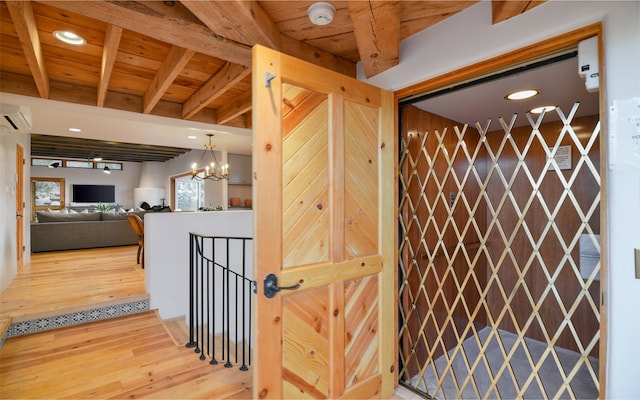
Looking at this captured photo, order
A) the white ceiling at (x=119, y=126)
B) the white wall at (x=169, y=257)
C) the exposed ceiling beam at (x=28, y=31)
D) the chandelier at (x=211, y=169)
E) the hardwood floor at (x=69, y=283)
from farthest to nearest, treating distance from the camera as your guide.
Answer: the chandelier at (x=211, y=169) < the white wall at (x=169, y=257) < the white ceiling at (x=119, y=126) < the hardwood floor at (x=69, y=283) < the exposed ceiling beam at (x=28, y=31)

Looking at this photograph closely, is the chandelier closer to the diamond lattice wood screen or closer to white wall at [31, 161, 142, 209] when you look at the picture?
the diamond lattice wood screen

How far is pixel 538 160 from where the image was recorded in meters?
2.94

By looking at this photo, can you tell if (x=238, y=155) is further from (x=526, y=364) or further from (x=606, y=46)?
(x=606, y=46)

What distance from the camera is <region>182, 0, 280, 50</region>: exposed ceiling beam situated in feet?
4.20

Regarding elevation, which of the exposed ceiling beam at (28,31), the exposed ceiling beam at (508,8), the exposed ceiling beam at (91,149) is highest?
the exposed ceiling beam at (91,149)

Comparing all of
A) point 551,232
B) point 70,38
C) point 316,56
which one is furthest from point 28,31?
point 551,232

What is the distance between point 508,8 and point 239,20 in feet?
3.69

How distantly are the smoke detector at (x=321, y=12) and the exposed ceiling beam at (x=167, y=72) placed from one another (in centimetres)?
90

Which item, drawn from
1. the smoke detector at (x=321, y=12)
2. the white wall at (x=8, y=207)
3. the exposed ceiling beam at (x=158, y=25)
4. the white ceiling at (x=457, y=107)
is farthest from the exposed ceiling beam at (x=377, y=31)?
the white wall at (x=8, y=207)

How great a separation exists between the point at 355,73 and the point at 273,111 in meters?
0.91

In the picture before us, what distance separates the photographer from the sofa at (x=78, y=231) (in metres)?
5.32

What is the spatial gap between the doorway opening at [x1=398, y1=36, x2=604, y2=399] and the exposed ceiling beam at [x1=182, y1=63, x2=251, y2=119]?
1224 millimetres

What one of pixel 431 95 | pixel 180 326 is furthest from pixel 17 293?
pixel 431 95

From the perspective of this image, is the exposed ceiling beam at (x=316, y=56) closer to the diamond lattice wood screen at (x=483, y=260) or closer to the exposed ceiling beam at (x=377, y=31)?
the exposed ceiling beam at (x=377, y=31)
